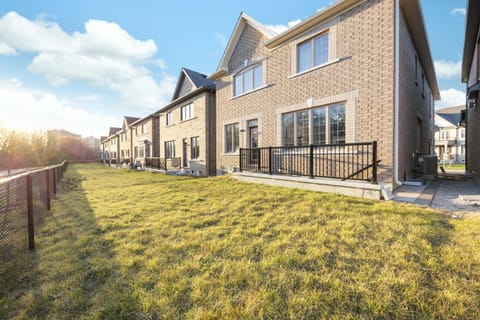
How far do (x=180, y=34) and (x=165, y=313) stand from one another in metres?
13.6

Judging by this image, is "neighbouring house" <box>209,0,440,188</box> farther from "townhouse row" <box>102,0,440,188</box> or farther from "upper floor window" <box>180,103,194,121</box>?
"upper floor window" <box>180,103,194,121</box>

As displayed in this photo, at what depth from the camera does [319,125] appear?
7.90 m

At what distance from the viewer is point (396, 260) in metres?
2.55

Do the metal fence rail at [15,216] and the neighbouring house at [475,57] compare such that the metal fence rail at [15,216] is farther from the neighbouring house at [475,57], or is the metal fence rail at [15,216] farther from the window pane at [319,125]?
the neighbouring house at [475,57]

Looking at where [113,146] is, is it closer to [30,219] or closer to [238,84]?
[238,84]

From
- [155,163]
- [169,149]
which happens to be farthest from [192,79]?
[155,163]

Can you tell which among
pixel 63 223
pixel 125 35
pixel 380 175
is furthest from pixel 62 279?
pixel 125 35

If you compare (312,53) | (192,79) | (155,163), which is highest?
(192,79)

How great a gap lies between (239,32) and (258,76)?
9.89ft

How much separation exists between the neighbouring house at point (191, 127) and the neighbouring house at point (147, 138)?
2941 mm

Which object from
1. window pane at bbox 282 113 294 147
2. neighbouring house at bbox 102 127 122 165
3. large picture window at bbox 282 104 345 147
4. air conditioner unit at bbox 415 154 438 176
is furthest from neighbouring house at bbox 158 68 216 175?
neighbouring house at bbox 102 127 122 165

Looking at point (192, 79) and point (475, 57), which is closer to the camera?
point (475, 57)

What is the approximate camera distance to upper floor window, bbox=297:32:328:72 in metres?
7.79

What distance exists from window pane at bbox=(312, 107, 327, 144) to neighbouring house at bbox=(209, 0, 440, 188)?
4 cm
